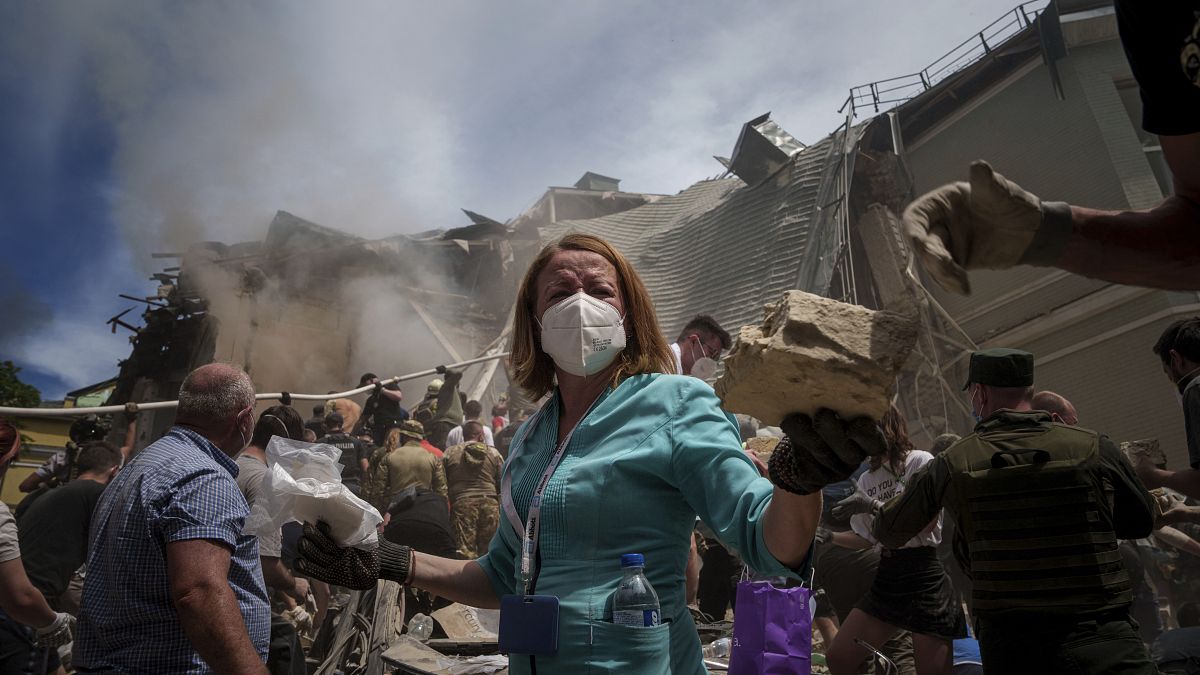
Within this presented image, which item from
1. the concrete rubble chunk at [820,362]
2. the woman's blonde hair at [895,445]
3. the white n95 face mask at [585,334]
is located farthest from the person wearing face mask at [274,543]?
the woman's blonde hair at [895,445]

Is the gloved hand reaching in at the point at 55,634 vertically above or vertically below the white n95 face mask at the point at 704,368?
below

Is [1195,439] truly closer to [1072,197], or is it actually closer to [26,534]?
[26,534]

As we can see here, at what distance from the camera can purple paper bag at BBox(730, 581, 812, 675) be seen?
2.45m

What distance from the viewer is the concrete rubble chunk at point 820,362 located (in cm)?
125

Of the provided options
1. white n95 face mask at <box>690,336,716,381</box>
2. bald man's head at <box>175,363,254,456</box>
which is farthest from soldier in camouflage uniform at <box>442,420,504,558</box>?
bald man's head at <box>175,363,254,456</box>

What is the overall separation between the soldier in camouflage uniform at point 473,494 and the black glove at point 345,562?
188 inches

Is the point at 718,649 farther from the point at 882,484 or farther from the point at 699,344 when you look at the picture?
the point at 699,344

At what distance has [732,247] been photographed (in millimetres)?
15656

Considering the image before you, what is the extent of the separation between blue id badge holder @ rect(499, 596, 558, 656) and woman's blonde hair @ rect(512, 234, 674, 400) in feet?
2.02

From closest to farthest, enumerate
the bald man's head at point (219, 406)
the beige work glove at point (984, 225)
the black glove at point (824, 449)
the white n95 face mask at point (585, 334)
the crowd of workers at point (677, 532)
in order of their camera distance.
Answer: the beige work glove at point (984, 225) → the black glove at point (824, 449) → the crowd of workers at point (677, 532) → the white n95 face mask at point (585, 334) → the bald man's head at point (219, 406)

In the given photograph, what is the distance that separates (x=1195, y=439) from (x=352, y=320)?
16.9m

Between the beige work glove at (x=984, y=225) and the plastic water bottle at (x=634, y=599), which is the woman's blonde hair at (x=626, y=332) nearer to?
the plastic water bottle at (x=634, y=599)

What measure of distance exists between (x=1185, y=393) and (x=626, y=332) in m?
Answer: 2.65

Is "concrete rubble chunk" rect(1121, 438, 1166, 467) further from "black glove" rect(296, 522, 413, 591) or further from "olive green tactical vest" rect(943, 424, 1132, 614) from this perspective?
"black glove" rect(296, 522, 413, 591)
